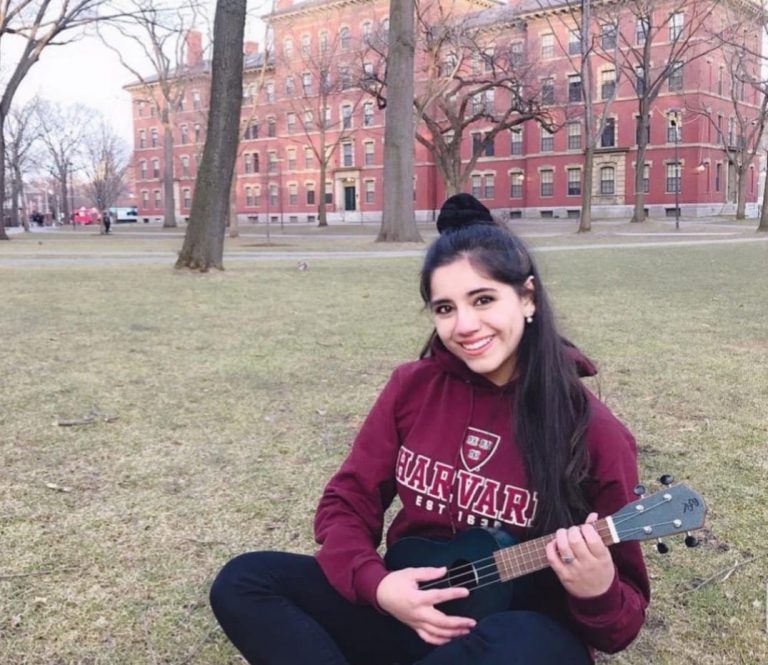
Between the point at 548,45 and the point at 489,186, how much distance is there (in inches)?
404

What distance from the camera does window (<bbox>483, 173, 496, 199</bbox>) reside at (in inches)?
2125

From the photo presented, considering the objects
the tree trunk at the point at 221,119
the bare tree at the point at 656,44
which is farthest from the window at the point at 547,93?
the tree trunk at the point at 221,119

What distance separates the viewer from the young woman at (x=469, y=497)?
1757 millimetres

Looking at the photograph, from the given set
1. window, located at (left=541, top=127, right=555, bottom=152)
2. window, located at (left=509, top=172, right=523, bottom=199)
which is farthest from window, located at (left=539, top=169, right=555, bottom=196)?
window, located at (left=509, top=172, right=523, bottom=199)

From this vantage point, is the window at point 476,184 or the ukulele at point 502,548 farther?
the window at point 476,184

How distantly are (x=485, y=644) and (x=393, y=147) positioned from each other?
68.6 feet

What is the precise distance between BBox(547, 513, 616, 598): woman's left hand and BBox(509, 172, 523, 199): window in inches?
2067

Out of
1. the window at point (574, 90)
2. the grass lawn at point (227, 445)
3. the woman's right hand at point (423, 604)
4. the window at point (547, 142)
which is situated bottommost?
the grass lawn at point (227, 445)

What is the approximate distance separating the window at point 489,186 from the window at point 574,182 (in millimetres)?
5822

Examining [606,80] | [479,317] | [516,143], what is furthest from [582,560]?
[516,143]

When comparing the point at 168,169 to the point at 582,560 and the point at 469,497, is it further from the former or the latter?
the point at 582,560

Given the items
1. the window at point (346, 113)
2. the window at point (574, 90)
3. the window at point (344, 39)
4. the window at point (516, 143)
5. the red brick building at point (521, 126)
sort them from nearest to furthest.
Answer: the red brick building at point (521, 126) < the window at point (574, 90) < the window at point (344, 39) < the window at point (516, 143) < the window at point (346, 113)

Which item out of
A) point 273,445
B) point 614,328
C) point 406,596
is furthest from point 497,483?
point 614,328

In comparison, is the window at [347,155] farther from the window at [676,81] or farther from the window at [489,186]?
the window at [676,81]
